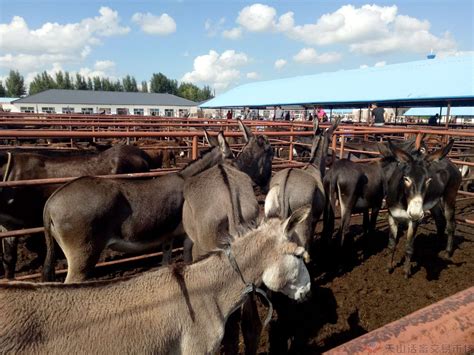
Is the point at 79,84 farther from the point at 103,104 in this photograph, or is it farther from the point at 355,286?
the point at 355,286

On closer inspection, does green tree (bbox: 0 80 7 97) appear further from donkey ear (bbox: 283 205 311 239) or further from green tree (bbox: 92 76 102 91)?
donkey ear (bbox: 283 205 311 239)

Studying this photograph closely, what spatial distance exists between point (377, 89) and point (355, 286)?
77.0 feet

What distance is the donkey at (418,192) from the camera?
4453 millimetres

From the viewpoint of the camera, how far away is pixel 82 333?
5.33ft

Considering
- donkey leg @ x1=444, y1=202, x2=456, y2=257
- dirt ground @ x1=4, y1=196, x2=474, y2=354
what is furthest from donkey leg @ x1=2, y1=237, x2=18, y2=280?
donkey leg @ x1=444, y1=202, x2=456, y2=257

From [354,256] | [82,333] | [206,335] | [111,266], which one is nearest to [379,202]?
[354,256]

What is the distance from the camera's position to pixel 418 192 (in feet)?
14.4

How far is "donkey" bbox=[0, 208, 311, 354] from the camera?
5.16 ft

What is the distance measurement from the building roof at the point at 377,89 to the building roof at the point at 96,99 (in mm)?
29150

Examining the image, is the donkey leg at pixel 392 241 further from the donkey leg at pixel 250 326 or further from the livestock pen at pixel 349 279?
the donkey leg at pixel 250 326

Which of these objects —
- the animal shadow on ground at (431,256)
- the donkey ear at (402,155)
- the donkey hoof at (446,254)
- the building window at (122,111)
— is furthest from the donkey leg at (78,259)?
the building window at (122,111)

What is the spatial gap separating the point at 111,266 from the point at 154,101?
66102mm

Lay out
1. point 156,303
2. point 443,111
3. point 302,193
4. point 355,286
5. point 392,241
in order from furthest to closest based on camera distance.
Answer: point 443,111 < point 392,241 < point 355,286 < point 302,193 < point 156,303

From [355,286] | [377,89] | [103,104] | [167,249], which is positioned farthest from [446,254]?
[103,104]
